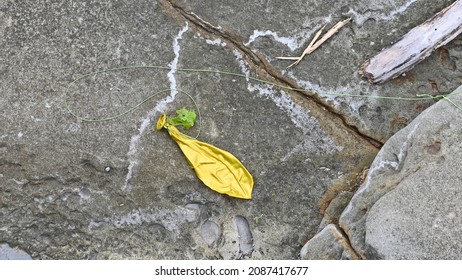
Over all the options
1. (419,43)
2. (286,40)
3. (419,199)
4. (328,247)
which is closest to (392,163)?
(419,199)

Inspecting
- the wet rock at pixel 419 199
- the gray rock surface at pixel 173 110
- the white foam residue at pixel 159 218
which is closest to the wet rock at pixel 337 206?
the gray rock surface at pixel 173 110

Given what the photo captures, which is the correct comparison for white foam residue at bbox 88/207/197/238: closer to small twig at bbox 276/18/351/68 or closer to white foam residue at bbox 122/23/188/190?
white foam residue at bbox 122/23/188/190

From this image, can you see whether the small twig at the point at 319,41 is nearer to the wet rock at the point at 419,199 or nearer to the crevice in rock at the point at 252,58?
the crevice in rock at the point at 252,58

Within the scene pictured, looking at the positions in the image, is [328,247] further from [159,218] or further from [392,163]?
[159,218]

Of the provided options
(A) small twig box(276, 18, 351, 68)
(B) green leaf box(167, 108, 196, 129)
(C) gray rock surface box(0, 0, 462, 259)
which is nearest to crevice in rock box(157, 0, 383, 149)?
(C) gray rock surface box(0, 0, 462, 259)

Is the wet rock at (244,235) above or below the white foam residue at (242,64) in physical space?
below

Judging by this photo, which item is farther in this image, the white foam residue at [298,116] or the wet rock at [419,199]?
the white foam residue at [298,116]

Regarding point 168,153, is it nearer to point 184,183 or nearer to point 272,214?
point 184,183
